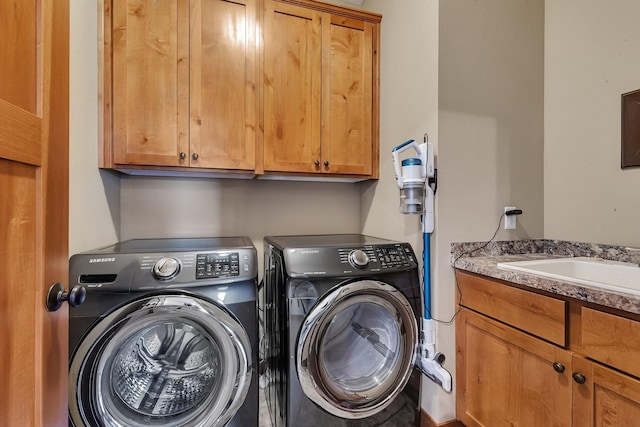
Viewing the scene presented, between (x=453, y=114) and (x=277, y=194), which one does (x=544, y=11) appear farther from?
(x=277, y=194)

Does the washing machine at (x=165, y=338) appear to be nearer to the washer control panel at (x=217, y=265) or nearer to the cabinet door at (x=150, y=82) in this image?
the washer control panel at (x=217, y=265)

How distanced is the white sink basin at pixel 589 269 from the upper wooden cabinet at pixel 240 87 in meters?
1.01

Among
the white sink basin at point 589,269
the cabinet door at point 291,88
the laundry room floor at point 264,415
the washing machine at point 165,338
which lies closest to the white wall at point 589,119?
the white sink basin at point 589,269

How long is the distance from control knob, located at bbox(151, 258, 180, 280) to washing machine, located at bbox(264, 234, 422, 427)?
0.45 m

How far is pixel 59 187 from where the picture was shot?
2.48ft

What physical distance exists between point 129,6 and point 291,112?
97 cm

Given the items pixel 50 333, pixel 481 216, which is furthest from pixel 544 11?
pixel 50 333

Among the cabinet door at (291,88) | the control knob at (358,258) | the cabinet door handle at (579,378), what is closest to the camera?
the cabinet door handle at (579,378)

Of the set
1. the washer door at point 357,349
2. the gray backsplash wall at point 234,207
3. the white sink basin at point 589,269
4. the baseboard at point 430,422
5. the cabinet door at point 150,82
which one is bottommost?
the baseboard at point 430,422

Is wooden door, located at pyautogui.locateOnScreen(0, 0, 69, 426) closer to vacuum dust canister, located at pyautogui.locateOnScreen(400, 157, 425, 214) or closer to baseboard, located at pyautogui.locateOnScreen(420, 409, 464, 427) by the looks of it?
vacuum dust canister, located at pyautogui.locateOnScreen(400, 157, 425, 214)

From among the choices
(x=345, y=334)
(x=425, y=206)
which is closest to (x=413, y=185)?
(x=425, y=206)

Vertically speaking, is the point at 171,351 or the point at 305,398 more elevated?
the point at 171,351

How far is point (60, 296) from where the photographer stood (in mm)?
716

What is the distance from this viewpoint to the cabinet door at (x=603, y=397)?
2.79 feet
